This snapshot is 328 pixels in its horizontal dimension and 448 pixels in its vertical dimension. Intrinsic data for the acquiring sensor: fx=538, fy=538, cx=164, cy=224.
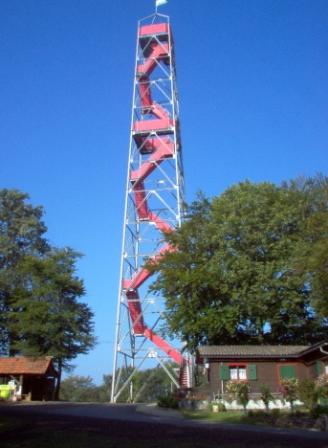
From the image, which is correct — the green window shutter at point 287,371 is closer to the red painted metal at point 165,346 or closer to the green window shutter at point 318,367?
the green window shutter at point 318,367

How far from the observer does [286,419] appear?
21328 mm

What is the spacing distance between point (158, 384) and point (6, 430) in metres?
90.0

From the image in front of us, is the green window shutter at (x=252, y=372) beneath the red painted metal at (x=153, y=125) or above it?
beneath

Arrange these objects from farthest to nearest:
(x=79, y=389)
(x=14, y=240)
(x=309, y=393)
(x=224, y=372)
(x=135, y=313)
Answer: (x=79, y=389)
(x=14, y=240)
(x=135, y=313)
(x=224, y=372)
(x=309, y=393)

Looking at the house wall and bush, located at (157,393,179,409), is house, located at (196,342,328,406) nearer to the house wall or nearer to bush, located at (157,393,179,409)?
the house wall

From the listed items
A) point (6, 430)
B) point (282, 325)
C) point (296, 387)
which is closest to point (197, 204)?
point (282, 325)

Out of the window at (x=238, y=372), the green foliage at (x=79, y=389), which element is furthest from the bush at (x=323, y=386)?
the green foliage at (x=79, y=389)

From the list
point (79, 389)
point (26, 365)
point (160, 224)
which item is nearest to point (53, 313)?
point (26, 365)

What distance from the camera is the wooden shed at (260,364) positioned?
33.4m

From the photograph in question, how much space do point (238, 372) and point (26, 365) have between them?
18.1 m

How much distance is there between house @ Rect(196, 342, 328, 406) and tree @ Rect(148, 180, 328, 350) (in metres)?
5.25

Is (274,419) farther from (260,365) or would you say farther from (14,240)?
(14,240)

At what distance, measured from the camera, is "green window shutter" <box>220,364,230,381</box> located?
33406 mm

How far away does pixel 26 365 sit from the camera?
42.8 m
